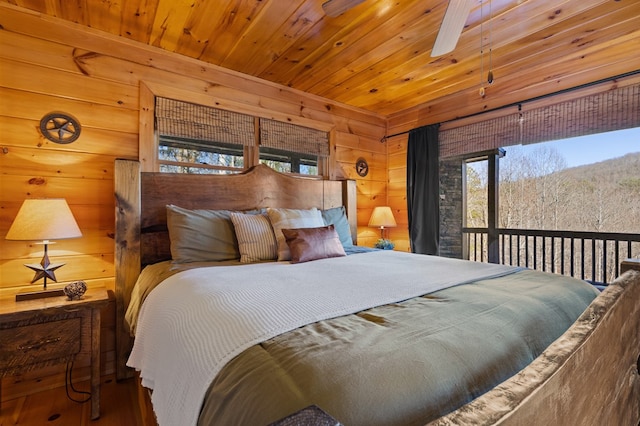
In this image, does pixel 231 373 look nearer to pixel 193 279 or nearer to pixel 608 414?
pixel 193 279

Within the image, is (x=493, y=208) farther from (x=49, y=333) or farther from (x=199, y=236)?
(x=49, y=333)

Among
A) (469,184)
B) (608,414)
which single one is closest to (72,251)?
(608,414)

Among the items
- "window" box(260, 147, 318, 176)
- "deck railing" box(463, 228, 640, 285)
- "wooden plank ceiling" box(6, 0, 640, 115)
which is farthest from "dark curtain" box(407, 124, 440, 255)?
"window" box(260, 147, 318, 176)

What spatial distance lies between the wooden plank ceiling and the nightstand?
184 centimetres

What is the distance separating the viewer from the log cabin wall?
190 cm

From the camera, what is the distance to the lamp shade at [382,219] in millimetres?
3527

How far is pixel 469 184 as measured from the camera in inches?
139

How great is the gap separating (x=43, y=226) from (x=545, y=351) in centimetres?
224

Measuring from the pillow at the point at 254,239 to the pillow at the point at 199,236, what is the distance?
0.08m

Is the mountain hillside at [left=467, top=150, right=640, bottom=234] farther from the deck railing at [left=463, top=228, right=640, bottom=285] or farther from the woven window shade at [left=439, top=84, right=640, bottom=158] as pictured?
the woven window shade at [left=439, top=84, right=640, bottom=158]

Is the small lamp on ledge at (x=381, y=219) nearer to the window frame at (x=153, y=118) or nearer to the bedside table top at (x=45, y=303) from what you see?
the window frame at (x=153, y=118)

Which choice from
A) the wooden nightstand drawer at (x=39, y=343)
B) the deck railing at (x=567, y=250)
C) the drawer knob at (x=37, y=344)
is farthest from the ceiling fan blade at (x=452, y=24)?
the drawer knob at (x=37, y=344)

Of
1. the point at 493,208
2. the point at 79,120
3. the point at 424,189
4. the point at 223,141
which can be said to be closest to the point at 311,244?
the point at 223,141

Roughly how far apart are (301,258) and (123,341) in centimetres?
133
